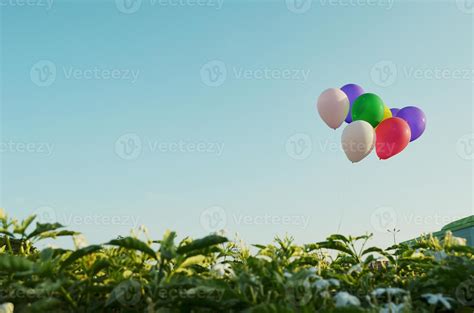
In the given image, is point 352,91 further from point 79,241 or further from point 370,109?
point 79,241

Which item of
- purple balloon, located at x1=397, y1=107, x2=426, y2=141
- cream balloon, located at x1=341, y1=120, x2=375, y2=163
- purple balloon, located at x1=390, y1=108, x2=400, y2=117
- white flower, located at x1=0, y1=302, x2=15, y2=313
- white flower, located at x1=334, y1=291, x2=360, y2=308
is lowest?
white flower, located at x1=334, y1=291, x2=360, y2=308

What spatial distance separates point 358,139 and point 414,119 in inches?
77.5

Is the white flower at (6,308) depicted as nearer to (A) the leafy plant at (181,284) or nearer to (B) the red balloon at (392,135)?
(A) the leafy plant at (181,284)

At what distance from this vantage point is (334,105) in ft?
37.1

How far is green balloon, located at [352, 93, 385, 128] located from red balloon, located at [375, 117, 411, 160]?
24 cm

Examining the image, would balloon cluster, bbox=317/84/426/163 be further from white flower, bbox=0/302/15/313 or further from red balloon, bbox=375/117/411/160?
white flower, bbox=0/302/15/313

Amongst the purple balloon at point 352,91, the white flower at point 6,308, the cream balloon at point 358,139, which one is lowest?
the white flower at point 6,308

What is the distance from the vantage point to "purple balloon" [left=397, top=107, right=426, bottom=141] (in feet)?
37.8

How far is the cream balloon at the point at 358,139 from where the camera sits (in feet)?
34.2

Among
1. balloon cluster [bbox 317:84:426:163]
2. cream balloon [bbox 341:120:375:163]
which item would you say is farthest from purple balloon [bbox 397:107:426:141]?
cream balloon [bbox 341:120:375:163]

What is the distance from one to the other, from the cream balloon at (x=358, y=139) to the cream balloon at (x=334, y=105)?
0.60 m

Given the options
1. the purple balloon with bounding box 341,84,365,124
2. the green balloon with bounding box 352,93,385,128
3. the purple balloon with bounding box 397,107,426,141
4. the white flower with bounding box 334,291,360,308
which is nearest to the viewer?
the white flower with bounding box 334,291,360,308

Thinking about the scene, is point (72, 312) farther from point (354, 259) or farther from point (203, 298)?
point (354, 259)

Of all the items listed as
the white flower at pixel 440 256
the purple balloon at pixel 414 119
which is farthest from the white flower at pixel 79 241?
the purple balloon at pixel 414 119
